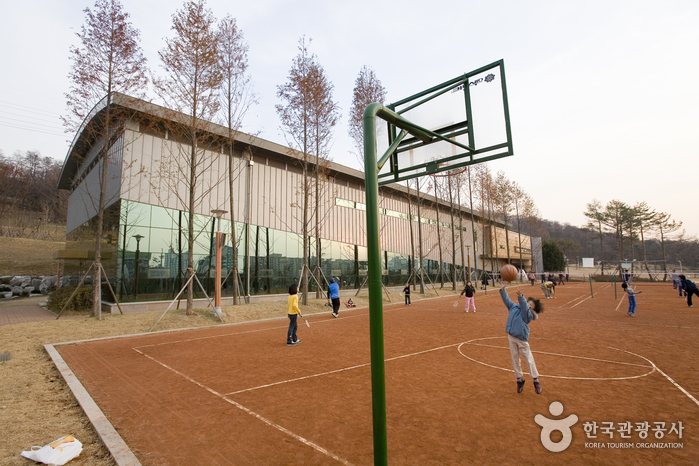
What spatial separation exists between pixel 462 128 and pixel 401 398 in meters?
4.99

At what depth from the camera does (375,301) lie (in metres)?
2.74

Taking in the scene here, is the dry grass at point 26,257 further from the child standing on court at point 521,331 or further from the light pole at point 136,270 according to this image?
the child standing on court at point 521,331

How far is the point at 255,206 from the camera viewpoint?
2228 cm

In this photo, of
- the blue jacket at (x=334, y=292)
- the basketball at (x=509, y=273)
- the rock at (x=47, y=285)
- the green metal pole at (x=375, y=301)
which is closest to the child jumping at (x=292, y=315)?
the blue jacket at (x=334, y=292)

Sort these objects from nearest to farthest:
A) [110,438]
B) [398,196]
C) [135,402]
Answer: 1. [110,438]
2. [135,402]
3. [398,196]

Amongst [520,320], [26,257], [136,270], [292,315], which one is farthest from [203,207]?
[26,257]

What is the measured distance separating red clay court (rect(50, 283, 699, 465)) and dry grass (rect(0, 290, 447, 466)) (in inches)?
17.5

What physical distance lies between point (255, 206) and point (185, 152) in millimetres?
5542

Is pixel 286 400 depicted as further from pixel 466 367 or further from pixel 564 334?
pixel 564 334

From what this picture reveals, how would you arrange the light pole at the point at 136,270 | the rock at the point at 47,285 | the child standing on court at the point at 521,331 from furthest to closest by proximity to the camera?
the rock at the point at 47,285 < the light pole at the point at 136,270 < the child standing on court at the point at 521,331

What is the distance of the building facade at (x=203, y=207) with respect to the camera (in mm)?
16797

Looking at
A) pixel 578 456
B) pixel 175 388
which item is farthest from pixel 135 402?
pixel 578 456

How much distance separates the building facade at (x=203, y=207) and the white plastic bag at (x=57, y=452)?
520 inches

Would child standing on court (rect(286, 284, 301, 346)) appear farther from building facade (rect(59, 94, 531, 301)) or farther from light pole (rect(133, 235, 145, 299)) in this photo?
light pole (rect(133, 235, 145, 299))
